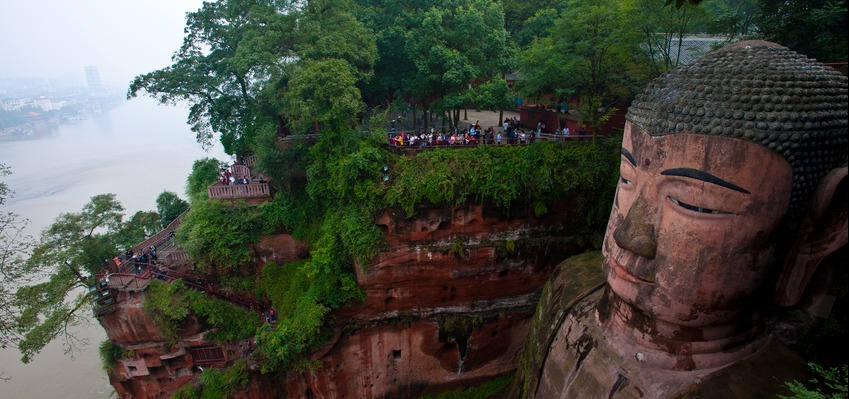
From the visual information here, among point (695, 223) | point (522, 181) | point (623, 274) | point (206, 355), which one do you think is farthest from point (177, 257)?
point (695, 223)

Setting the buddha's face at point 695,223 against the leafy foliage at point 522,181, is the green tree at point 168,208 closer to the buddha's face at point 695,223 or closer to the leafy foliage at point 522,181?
the leafy foliage at point 522,181

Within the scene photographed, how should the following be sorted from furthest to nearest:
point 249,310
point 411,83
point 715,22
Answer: point 411,83 < point 249,310 < point 715,22

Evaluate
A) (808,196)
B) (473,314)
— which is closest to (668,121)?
(808,196)

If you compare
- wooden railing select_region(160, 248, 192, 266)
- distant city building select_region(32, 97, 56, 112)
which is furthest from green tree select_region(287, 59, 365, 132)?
distant city building select_region(32, 97, 56, 112)

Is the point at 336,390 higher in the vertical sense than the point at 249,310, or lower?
lower

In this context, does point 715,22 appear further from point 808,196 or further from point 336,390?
point 336,390

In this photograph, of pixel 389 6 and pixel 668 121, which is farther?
pixel 389 6
